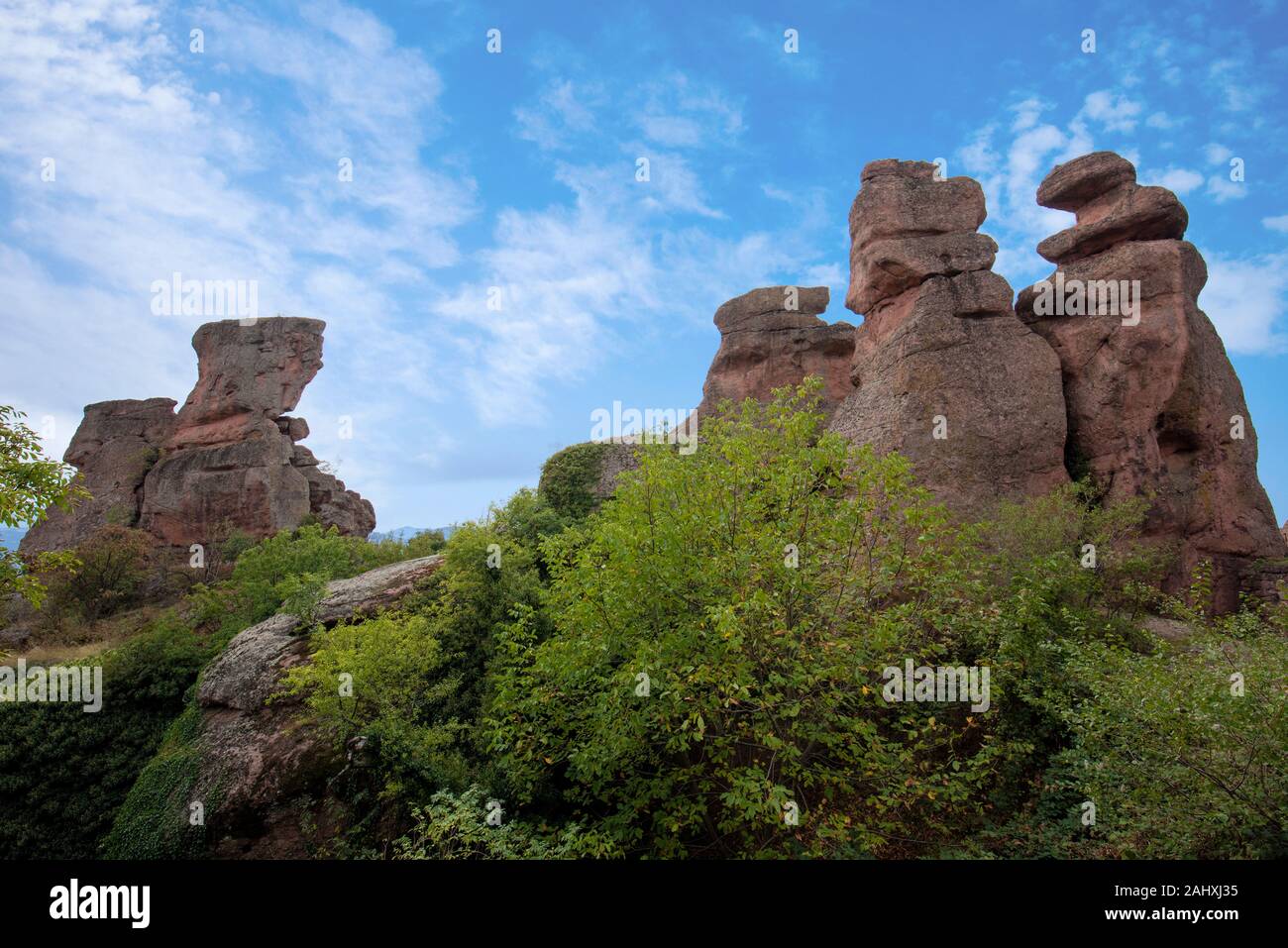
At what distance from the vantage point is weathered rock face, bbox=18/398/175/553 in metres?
47.3

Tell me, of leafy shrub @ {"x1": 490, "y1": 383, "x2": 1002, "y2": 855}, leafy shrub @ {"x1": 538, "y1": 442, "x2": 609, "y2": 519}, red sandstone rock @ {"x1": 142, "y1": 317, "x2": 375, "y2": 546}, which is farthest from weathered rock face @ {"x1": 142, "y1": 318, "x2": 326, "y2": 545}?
leafy shrub @ {"x1": 490, "y1": 383, "x2": 1002, "y2": 855}

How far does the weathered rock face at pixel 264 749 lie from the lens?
46.9ft

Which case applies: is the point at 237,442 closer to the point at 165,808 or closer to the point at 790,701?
the point at 165,808

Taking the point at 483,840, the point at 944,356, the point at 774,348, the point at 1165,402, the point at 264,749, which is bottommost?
the point at 483,840

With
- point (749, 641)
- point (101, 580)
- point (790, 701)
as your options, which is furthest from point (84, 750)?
point (101, 580)

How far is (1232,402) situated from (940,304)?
35.1 feet

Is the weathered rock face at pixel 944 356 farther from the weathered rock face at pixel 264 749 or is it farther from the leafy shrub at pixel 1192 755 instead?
the weathered rock face at pixel 264 749

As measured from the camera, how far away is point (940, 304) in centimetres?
2497

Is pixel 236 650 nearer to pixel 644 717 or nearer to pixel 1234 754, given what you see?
pixel 644 717

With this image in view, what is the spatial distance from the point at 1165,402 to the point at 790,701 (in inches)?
839

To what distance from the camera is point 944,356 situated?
940 inches

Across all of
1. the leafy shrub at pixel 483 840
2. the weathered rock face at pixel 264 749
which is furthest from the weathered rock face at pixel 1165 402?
the weathered rock face at pixel 264 749
